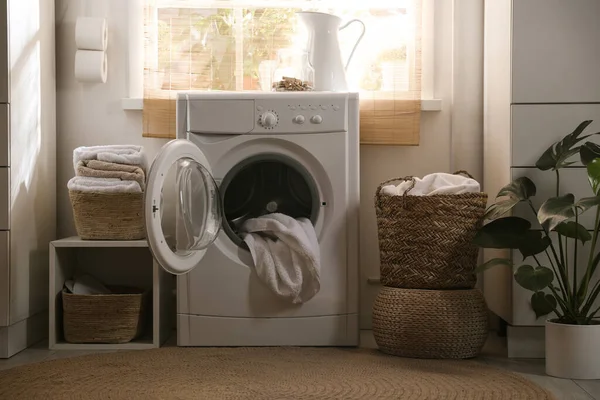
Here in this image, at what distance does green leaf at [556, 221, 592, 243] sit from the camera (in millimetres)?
2256

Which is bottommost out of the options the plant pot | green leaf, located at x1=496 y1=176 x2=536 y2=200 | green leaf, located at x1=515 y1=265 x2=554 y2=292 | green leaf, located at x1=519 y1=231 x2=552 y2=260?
the plant pot

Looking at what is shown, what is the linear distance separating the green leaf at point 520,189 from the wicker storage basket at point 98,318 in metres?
1.28

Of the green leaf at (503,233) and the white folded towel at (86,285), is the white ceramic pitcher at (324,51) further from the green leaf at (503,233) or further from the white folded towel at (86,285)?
the white folded towel at (86,285)

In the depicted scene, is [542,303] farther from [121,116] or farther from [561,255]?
[121,116]

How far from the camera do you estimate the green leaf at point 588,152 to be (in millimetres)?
2244

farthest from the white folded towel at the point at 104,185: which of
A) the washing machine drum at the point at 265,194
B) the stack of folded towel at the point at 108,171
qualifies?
the washing machine drum at the point at 265,194

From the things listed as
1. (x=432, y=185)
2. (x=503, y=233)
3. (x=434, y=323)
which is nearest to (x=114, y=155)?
(x=432, y=185)

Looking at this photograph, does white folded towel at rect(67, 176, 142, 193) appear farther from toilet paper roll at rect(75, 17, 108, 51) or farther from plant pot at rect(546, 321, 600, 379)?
→ plant pot at rect(546, 321, 600, 379)

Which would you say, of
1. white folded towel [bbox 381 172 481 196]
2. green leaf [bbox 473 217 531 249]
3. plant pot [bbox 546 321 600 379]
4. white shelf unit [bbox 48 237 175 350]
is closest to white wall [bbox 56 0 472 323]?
white shelf unit [bbox 48 237 175 350]

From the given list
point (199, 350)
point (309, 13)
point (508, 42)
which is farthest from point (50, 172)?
point (508, 42)

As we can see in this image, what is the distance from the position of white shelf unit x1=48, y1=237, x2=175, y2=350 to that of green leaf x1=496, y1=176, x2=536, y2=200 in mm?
1182

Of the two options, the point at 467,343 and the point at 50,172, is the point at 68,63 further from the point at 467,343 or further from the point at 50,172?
the point at 467,343

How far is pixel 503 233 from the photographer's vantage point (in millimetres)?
2342

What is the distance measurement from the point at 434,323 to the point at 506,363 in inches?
10.1
